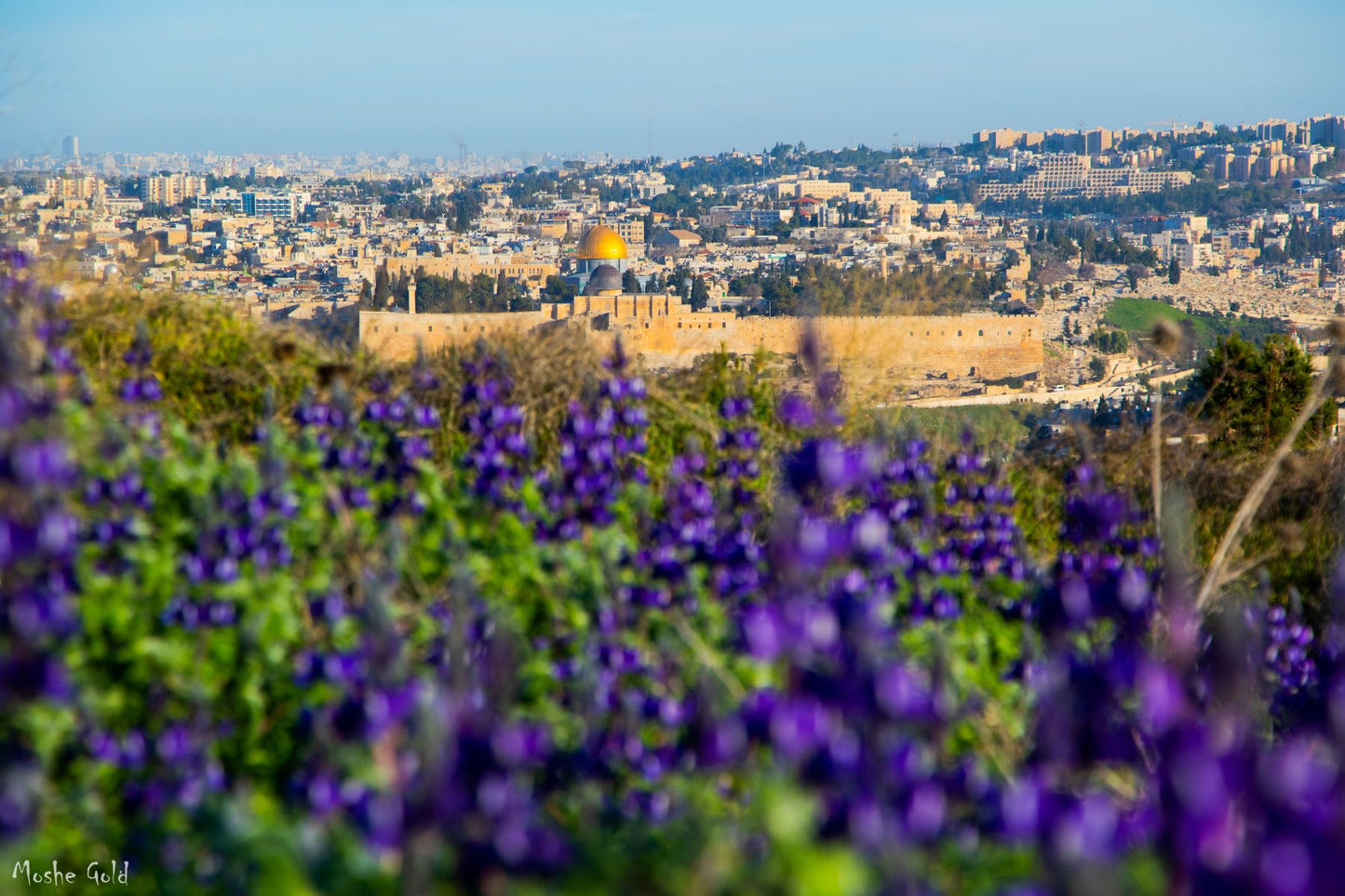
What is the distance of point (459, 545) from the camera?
2.21 m

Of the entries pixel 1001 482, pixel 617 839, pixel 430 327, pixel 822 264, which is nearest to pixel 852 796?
pixel 617 839

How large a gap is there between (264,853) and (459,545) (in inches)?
42.1

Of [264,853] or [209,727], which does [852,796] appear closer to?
[264,853]

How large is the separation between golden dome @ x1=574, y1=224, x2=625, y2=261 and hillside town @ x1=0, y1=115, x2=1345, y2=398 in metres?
0.13

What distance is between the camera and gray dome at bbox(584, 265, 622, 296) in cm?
5228

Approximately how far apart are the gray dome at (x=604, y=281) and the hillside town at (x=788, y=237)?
187mm

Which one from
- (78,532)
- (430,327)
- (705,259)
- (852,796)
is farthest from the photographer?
(705,259)

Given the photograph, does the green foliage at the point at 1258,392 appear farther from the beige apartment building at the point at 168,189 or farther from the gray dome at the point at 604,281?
the beige apartment building at the point at 168,189

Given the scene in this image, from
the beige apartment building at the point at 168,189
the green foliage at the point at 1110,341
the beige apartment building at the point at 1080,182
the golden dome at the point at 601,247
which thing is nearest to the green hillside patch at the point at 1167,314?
the green foliage at the point at 1110,341

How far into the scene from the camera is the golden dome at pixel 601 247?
6203cm

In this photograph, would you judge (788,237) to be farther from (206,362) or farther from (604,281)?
→ (206,362)

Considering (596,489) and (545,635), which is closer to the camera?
(545,635)
